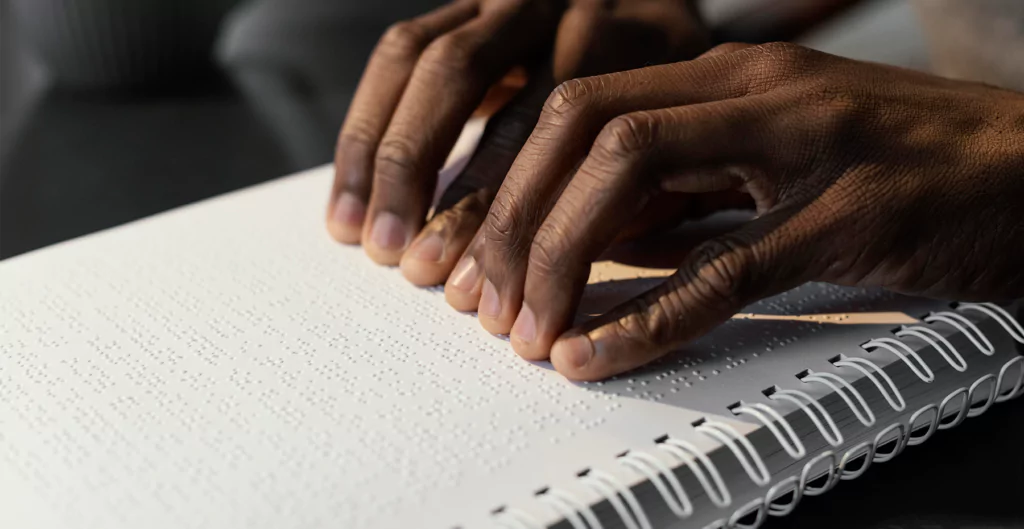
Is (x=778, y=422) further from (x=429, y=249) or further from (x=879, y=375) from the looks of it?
(x=429, y=249)

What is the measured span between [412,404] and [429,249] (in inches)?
6.4

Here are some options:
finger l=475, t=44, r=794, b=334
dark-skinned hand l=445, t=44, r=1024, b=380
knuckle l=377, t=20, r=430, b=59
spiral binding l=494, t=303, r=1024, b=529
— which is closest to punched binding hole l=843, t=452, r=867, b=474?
spiral binding l=494, t=303, r=1024, b=529

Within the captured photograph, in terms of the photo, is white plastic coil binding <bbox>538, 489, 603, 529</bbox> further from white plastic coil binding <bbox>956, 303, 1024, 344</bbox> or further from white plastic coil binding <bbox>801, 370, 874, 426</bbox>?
white plastic coil binding <bbox>956, 303, 1024, 344</bbox>

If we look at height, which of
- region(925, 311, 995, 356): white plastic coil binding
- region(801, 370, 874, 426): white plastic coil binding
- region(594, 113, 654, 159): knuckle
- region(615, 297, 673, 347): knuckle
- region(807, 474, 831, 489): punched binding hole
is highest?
region(594, 113, 654, 159): knuckle

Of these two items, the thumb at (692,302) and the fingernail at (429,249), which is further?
the fingernail at (429,249)

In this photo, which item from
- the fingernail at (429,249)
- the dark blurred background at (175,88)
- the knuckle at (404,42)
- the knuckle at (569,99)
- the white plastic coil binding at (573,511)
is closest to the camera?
the white plastic coil binding at (573,511)

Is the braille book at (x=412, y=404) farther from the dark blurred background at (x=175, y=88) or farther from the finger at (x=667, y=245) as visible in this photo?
the dark blurred background at (x=175, y=88)

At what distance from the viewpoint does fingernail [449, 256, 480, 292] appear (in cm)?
61

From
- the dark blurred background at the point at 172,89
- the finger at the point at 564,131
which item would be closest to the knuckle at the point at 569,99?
the finger at the point at 564,131

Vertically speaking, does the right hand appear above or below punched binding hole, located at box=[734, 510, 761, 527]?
above

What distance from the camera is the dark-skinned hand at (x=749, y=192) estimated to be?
53 cm

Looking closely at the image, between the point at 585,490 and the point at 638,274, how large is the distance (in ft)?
0.77

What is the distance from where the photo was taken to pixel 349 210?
72 centimetres

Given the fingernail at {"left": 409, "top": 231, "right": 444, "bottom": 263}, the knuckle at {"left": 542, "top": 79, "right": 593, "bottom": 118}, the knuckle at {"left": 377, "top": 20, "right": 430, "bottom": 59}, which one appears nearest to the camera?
the knuckle at {"left": 542, "top": 79, "right": 593, "bottom": 118}
